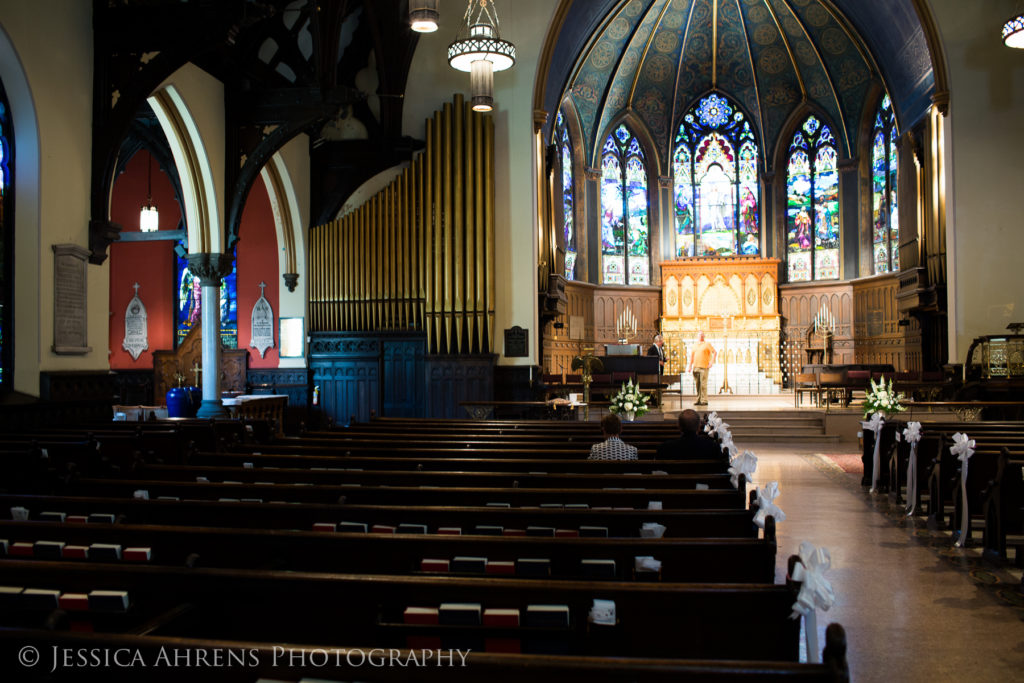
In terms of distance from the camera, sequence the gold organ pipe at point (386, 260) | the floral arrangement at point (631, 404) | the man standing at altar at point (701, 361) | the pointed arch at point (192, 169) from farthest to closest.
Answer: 1. the man standing at altar at point (701, 361)
2. the gold organ pipe at point (386, 260)
3. the floral arrangement at point (631, 404)
4. the pointed arch at point (192, 169)

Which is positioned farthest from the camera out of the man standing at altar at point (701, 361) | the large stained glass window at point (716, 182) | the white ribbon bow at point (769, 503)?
the large stained glass window at point (716, 182)

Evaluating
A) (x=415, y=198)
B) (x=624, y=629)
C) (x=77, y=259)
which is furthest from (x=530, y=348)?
(x=624, y=629)

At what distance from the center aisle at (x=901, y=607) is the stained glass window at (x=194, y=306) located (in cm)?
1098

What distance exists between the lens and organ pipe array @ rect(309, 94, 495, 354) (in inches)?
535

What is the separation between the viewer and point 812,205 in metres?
22.4

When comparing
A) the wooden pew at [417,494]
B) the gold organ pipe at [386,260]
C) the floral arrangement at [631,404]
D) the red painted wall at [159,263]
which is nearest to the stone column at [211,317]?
the red painted wall at [159,263]

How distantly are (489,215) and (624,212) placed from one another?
33.7 ft

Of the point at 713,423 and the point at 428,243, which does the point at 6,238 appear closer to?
the point at 428,243

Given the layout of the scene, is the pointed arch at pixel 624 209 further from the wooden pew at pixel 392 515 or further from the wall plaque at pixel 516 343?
the wooden pew at pixel 392 515

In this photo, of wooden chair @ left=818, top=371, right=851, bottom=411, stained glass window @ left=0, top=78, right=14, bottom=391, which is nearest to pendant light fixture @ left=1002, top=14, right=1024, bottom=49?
wooden chair @ left=818, top=371, right=851, bottom=411

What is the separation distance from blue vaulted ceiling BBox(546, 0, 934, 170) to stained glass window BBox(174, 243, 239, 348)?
26.8ft

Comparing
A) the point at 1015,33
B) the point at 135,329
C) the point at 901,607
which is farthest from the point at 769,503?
the point at 135,329

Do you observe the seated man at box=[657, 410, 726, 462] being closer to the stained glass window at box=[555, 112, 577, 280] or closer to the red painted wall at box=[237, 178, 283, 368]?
the red painted wall at box=[237, 178, 283, 368]

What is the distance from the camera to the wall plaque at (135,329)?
15.1m
